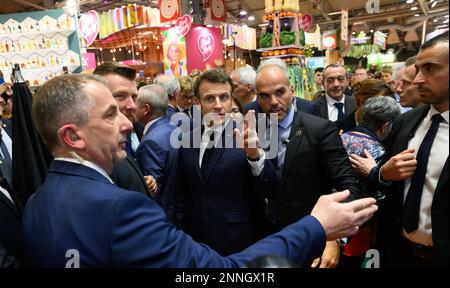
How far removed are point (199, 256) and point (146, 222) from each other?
0.19 metres

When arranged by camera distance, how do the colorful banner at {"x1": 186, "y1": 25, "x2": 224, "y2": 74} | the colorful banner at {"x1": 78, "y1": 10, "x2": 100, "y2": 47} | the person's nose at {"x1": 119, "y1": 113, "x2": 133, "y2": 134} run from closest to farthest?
the person's nose at {"x1": 119, "y1": 113, "x2": 133, "y2": 134} → the colorful banner at {"x1": 186, "y1": 25, "x2": 224, "y2": 74} → the colorful banner at {"x1": 78, "y1": 10, "x2": 100, "y2": 47}

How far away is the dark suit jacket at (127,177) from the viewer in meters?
1.51

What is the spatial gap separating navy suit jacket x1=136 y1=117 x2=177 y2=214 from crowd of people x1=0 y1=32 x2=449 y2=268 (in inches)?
0.4

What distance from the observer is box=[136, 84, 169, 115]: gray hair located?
2787mm

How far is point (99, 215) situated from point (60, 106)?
44cm

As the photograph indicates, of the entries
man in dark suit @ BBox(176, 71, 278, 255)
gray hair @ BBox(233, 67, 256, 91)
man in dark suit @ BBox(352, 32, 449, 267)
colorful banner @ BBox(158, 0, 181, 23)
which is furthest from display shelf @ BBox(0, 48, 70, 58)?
man in dark suit @ BBox(352, 32, 449, 267)

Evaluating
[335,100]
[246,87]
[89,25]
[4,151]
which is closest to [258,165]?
[4,151]

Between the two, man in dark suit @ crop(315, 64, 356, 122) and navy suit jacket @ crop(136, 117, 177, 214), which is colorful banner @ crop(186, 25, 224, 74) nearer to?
man in dark suit @ crop(315, 64, 356, 122)

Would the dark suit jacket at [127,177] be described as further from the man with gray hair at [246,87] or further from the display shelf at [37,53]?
the display shelf at [37,53]

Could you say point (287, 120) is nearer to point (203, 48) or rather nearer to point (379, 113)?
point (379, 113)
